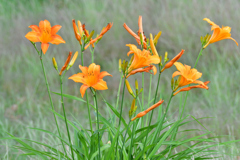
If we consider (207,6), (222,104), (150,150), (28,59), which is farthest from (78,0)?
(150,150)

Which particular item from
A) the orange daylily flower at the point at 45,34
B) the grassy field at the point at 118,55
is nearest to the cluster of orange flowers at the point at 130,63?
the orange daylily flower at the point at 45,34

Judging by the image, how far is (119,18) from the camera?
5.50 m

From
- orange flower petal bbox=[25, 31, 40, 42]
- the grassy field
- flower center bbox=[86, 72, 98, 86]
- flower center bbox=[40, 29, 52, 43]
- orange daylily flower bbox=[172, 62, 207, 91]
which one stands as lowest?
flower center bbox=[86, 72, 98, 86]

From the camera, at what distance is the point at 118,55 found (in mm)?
4969

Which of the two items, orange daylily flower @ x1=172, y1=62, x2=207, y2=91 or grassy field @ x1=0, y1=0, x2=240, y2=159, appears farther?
grassy field @ x1=0, y1=0, x2=240, y2=159

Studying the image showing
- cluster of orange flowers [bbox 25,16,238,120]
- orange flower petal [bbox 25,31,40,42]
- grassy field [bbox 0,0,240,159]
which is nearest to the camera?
cluster of orange flowers [bbox 25,16,238,120]

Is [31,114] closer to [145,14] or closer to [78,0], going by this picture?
[145,14]

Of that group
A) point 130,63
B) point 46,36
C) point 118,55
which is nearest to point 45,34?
point 46,36

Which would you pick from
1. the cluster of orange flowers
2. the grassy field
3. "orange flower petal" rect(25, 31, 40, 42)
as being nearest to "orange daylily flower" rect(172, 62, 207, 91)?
the cluster of orange flowers

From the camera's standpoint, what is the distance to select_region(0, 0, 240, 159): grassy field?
3.66 meters

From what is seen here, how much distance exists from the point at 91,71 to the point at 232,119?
7.43ft

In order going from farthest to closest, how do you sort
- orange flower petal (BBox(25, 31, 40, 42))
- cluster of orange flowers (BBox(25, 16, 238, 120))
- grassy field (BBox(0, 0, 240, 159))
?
grassy field (BBox(0, 0, 240, 159)) → orange flower petal (BBox(25, 31, 40, 42)) → cluster of orange flowers (BBox(25, 16, 238, 120))

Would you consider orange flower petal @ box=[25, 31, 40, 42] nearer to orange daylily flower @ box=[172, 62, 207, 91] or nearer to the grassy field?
orange daylily flower @ box=[172, 62, 207, 91]

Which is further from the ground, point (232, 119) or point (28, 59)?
point (28, 59)
